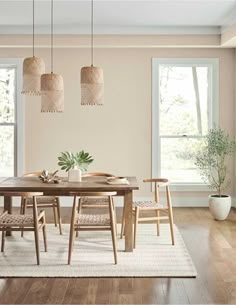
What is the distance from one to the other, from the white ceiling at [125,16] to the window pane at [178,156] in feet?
5.63

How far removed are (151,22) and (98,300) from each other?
468 cm

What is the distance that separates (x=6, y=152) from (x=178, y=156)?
2.74 meters

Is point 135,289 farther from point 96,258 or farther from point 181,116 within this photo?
point 181,116

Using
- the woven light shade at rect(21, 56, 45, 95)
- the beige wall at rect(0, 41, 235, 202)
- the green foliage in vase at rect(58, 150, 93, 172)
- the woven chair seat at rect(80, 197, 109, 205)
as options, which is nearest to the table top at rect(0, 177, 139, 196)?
the green foliage in vase at rect(58, 150, 93, 172)

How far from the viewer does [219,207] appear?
6816 millimetres

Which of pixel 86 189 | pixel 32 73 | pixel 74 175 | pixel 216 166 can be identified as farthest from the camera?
pixel 216 166

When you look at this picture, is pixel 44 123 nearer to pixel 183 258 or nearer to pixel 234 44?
pixel 234 44

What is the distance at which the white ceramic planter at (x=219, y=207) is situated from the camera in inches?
268

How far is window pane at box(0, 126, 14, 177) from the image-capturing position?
8.02 m

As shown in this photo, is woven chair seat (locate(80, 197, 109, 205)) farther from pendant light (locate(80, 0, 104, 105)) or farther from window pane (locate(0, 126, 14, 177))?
window pane (locate(0, 126, 14, 177))

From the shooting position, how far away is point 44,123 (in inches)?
314

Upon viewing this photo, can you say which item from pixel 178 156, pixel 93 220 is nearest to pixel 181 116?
pixel 178 156

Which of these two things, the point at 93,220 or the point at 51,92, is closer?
the point at 93,220

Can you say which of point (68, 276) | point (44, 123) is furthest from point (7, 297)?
point (44, 123)
